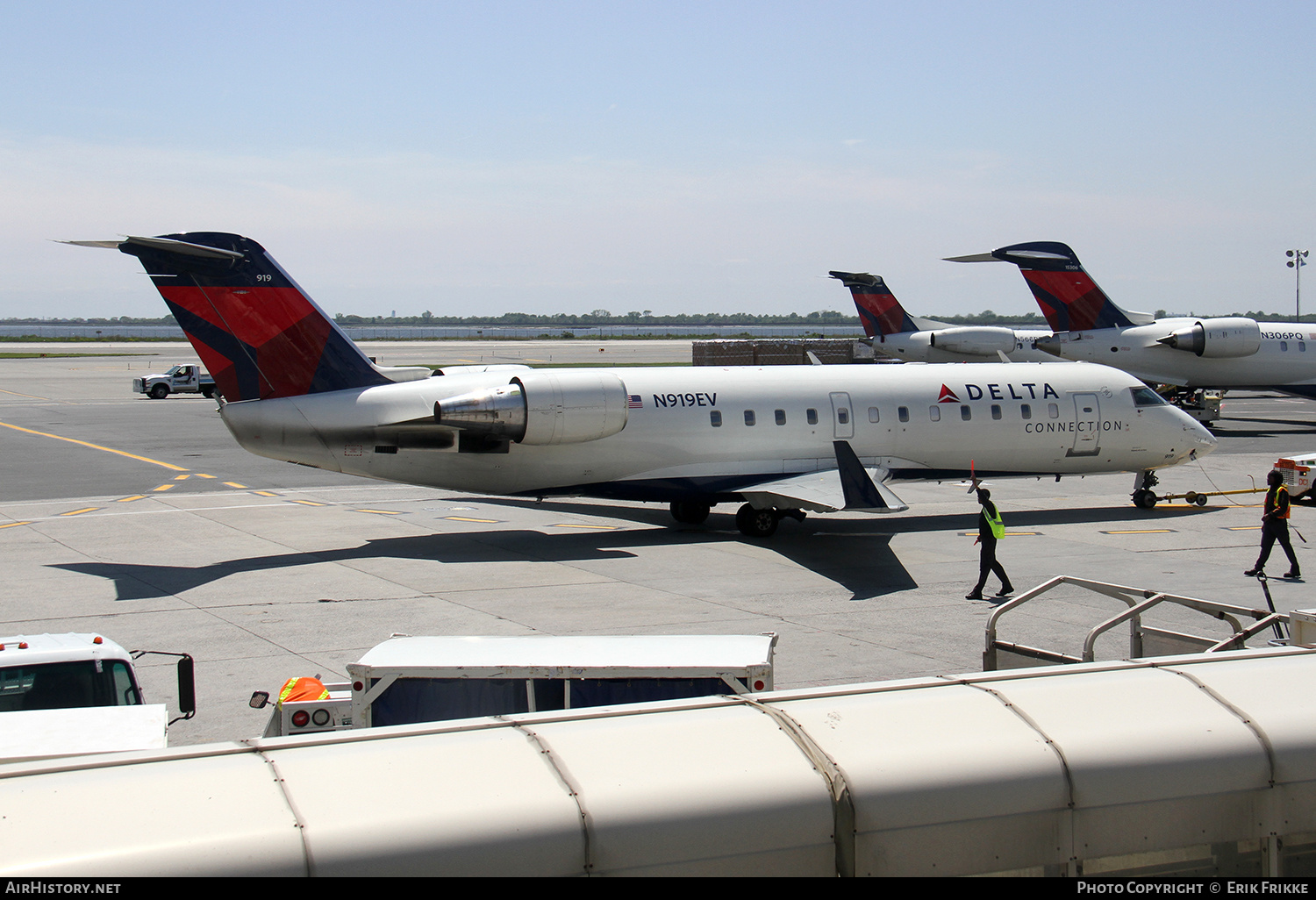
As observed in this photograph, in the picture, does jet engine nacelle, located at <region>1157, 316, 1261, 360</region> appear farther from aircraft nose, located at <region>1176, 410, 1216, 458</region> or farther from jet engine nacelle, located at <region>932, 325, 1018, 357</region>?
aircraft nose, located at <region>1176, 410, 1216, 458</region>

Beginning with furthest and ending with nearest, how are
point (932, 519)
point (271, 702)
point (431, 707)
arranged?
1. point (932, 519)
2. point (271, 702)
3. point (431, 707)

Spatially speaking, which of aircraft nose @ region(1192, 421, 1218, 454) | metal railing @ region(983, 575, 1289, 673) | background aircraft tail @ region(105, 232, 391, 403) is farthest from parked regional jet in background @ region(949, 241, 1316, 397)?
metal railing @ region(983, 575, 1289, 673)

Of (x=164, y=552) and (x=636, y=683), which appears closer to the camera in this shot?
(x=636, y=683)

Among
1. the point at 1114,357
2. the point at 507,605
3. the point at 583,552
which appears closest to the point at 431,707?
the point at 507,605

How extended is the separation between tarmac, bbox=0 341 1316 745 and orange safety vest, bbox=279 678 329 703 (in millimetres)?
1866

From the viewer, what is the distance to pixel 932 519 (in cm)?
2581

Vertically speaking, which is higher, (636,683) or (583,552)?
(636,683)

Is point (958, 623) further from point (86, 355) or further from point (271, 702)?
point (86, 355)

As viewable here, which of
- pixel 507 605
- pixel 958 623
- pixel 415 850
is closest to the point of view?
pixel 415 850

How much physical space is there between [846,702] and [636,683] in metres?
3.53

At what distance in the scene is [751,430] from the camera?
78.8 feet

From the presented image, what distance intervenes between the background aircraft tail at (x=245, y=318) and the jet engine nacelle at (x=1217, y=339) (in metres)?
35.2

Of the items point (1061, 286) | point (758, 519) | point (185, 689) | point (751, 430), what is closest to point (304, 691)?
point (185, 689)

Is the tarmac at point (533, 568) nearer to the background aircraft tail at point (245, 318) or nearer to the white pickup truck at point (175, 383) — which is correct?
the background aircraft tail at point (245, 318)
